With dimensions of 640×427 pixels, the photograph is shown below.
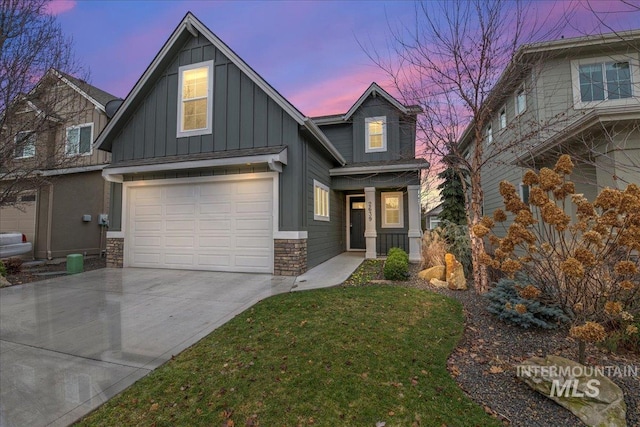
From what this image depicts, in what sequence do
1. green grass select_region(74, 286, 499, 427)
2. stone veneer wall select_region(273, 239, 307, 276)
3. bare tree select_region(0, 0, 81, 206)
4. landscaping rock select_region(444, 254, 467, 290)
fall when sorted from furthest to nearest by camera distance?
stone veneer wall select_region(273, 239, 307, 276) < bare tree select_region(0, 0, 81, 206) < landscaping rock select_region(444, 254, 467, 290) < green grass select_region(74, 286, 499, 427)

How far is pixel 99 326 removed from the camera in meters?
4.56

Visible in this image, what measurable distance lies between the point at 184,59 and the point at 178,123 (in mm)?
1971

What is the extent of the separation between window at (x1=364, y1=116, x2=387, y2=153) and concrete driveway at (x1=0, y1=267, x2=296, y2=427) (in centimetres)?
711

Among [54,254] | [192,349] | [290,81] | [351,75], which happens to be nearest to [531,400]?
[192,349]

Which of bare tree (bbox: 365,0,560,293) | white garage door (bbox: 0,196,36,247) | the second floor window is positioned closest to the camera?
bare tree (bbox: 365,0,560,293)

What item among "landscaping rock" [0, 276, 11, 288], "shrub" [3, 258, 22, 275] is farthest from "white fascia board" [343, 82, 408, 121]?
"shrub" [3, 258, 22, 275]

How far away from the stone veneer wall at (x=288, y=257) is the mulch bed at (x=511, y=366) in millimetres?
4210

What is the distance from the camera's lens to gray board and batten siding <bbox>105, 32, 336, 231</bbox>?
7.86m

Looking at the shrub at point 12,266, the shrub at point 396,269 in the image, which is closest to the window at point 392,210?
the shrub at point 396,269

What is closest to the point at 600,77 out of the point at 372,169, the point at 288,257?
the point at 372,169

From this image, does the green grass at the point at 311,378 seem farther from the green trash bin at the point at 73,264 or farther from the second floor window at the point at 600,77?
the second floor window at the point at 600,77

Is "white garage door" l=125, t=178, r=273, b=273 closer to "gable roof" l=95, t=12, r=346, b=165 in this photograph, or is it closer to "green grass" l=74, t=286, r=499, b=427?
"gable roof" l=95, t=12, r=346, b=165

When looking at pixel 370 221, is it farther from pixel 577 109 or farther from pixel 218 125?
pixel 577 109

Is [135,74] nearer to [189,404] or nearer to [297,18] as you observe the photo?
[297,18]
